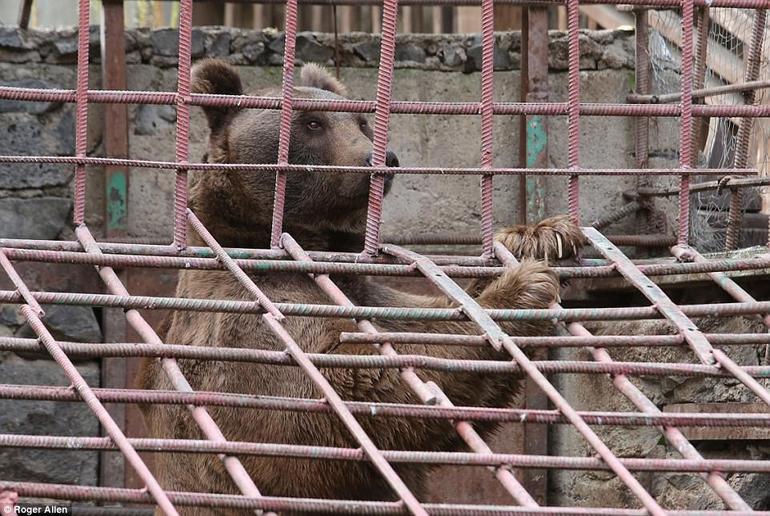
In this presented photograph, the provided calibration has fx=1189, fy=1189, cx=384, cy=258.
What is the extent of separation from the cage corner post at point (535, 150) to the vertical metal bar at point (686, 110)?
2207mm

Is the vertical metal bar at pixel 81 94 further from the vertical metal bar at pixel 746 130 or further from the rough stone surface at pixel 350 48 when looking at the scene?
the rough stone surface at pixel 350 48

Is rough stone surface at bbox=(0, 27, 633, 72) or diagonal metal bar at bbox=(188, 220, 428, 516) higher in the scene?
rough stone surface at bbox=(0, 27, 633, 72)

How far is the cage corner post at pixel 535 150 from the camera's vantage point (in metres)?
6.13

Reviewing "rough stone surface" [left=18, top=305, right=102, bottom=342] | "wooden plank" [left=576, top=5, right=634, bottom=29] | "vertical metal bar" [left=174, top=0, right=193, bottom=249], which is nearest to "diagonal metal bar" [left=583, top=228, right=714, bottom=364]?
"vertical metal bar" [left=174, top=0, right=193, bottom=249]

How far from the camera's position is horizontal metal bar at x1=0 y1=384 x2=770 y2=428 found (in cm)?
Result: 292

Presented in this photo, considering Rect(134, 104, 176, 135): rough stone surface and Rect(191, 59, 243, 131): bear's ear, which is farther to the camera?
→ Rect(134, 104, 176, 135): rough stone surface

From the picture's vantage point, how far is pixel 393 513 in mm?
2674

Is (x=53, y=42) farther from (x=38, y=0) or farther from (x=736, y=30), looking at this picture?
(x=38, y=0)

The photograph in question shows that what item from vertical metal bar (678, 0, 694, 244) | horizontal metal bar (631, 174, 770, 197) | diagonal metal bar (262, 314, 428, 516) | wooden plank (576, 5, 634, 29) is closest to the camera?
diagonal metal bar (262, 314, 428, 516)

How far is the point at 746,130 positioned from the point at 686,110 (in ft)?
4.66

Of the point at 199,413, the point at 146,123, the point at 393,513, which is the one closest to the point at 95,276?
the point at 146,123

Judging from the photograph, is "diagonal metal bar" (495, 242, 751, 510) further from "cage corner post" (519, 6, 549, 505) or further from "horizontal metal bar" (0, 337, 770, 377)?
"cage corner post" (519, 6, 549, 505)

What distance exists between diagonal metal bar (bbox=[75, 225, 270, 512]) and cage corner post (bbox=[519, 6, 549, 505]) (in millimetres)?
3031

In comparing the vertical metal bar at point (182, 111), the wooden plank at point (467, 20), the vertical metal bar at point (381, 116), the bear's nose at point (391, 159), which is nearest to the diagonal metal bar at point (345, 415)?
the vertical metal bar at point (182, 111)
